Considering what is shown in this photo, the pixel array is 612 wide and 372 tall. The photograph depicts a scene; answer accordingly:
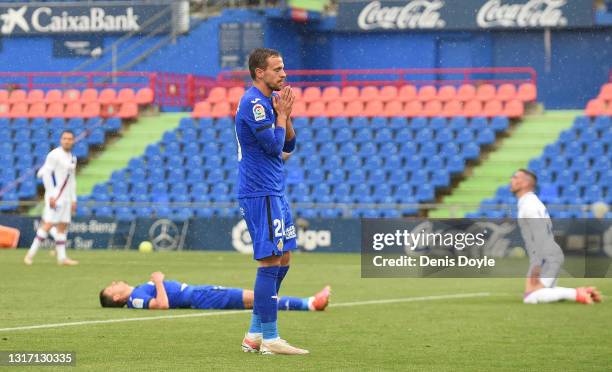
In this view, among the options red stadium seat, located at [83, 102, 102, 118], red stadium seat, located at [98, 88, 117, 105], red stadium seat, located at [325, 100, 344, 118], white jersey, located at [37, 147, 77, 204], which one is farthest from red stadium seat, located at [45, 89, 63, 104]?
white jersey, located at [37, 147, 77, 204]

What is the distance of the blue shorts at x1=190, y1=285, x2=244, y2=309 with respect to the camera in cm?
1323

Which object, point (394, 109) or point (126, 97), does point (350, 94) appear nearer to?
point (394, 109)

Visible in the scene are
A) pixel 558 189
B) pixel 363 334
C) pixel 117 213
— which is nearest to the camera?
pixel 363 334

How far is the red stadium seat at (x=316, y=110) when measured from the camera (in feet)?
110

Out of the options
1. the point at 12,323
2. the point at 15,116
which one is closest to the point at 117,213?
the point at 15,116

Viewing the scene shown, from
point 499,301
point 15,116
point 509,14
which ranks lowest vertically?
point 499,301

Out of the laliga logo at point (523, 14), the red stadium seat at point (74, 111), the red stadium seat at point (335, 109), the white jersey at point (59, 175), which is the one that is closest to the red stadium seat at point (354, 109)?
the red stadium seat at point (335, 109)

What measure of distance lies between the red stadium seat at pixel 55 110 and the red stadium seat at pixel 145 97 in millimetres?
2070

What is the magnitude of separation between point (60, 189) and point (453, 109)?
12.2 metres

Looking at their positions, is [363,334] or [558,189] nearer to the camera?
[363,334]

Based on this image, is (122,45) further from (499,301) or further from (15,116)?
(499,301)

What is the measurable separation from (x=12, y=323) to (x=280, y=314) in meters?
2.68

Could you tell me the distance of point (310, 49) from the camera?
39531 mm

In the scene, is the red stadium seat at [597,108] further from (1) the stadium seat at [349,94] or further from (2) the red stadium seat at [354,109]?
(1) the stadium seat at [349,94]
